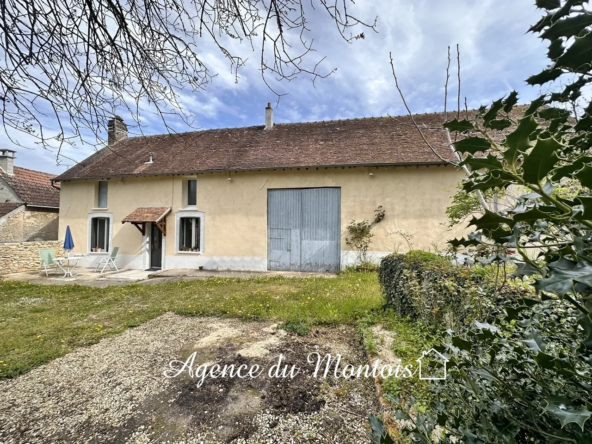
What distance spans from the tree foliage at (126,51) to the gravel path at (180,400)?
2.69 m

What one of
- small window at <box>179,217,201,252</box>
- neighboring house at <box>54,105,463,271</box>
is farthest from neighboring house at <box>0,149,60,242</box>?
small window at <box>179,217,201,252</box>

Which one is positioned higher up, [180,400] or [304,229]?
[304,229]

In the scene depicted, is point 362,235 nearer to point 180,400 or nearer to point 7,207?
point 180,400

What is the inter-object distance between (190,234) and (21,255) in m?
7.39

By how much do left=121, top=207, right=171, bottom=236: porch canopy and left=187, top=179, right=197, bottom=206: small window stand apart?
94 cm

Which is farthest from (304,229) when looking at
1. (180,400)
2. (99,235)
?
(99,235)

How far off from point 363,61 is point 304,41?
1.94 feet

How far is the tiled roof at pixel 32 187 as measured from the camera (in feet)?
53.3

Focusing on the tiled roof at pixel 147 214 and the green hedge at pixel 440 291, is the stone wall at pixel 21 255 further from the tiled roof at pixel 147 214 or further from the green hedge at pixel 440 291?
the green hedge at pixel 440 291

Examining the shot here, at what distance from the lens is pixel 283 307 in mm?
6039

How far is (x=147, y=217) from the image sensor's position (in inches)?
467

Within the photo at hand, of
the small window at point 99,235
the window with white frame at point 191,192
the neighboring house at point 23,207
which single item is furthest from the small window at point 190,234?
the neighboring house at point 23,207

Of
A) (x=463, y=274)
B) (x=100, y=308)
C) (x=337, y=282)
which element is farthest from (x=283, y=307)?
(x=100, y=308)

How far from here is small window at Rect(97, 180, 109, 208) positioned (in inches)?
531
